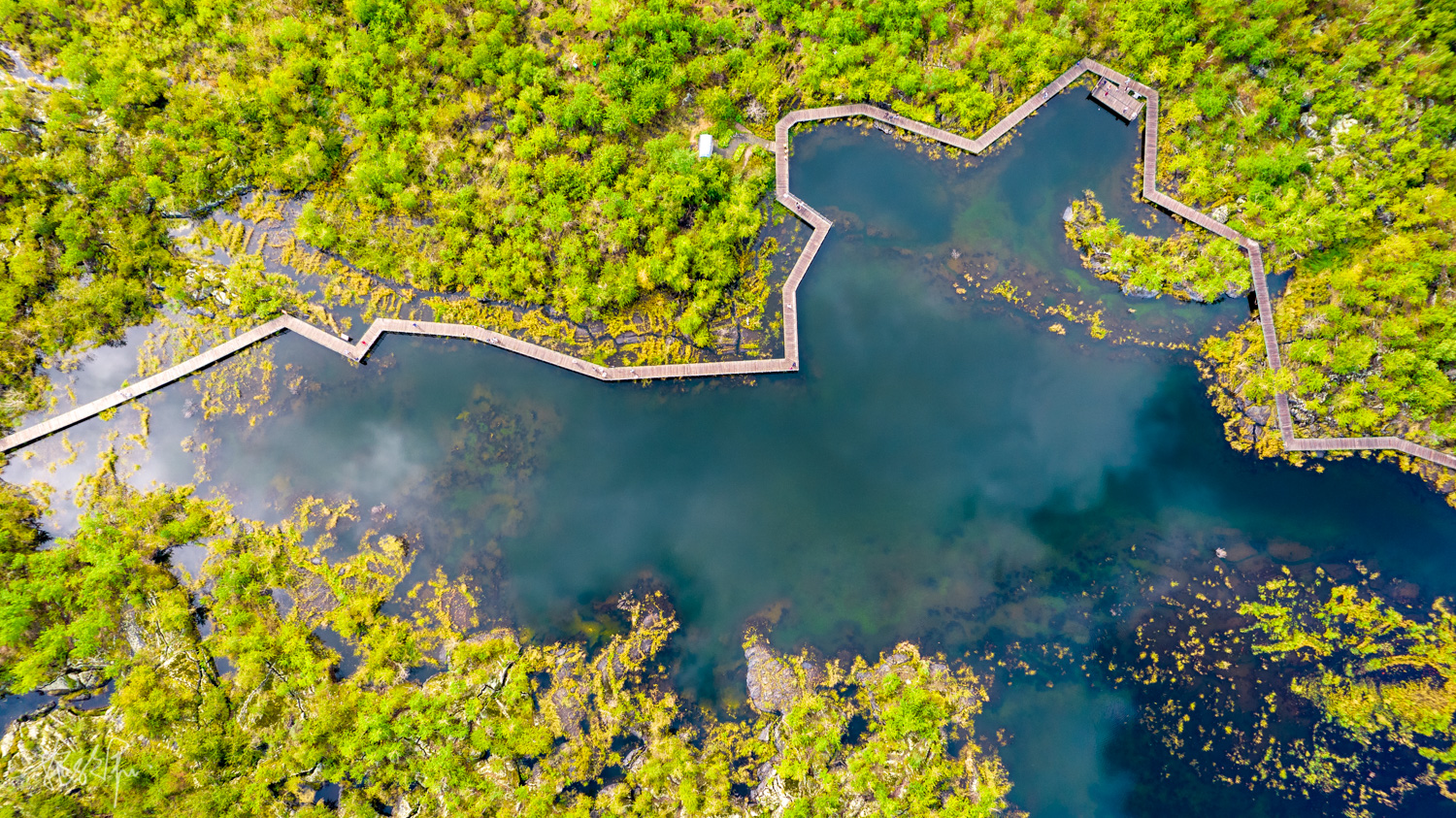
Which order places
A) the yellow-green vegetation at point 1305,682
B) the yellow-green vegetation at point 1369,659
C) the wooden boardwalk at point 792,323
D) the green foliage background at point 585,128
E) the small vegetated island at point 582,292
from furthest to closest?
the wooden boardwalk at point 792,323 < the green foliage background at point 585,128 < the small vegetated island at point 582,292 < the yellow-green vegetation at point 1305,682 < the yellow-green vegetation at point 1369,659

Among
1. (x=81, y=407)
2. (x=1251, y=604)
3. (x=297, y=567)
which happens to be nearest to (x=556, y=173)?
(x=297, y=567)

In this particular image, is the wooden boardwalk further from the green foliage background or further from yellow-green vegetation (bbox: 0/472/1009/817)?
yellow-green vegetation (bbox: 0/472/1009/817)

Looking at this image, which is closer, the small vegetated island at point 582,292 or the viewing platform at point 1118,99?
the small vegetated island at point 582,292

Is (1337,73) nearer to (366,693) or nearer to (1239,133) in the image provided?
(1239,133)

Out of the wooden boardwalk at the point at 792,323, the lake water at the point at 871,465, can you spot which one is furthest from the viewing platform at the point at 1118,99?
the lake water at the point at 871,465

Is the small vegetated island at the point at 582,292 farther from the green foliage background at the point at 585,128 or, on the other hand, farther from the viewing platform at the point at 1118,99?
the viewing platform at the point at 1118,99

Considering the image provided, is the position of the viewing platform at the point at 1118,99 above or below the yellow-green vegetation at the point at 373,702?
above

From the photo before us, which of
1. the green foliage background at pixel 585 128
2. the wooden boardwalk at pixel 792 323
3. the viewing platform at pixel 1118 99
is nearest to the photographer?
the green foliage background at pixel 585 128
